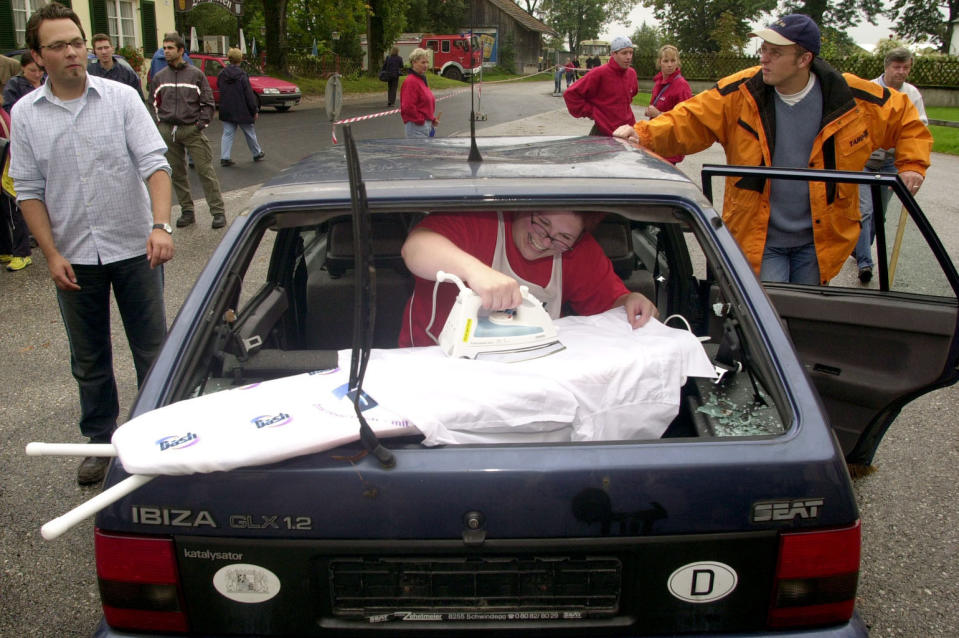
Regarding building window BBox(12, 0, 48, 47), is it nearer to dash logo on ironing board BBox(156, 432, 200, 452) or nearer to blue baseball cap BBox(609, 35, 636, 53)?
blue baseball cap BBox(609, 35, 636, 53)

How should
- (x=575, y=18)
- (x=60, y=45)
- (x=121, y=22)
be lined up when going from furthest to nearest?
(x=575, y=18) < (x=121, y=22) < (x=60, y=45)

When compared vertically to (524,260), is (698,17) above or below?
above

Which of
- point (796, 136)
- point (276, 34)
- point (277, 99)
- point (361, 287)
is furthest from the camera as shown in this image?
point (276, 34)

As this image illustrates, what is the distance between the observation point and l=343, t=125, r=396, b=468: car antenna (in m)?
1.39

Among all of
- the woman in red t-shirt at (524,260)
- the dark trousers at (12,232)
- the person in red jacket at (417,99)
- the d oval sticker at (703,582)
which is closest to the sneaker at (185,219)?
the dark trousers at (12,232)

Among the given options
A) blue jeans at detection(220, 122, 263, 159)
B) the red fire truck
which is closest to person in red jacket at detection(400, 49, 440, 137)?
blue jeans at detection(220, 122, 263, 159)

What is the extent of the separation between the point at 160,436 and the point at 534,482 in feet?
2.35

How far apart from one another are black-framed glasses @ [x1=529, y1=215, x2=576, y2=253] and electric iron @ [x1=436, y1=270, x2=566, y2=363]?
47 centimetres

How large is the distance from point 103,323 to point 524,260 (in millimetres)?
2002

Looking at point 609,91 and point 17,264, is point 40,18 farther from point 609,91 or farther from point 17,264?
point 609,91

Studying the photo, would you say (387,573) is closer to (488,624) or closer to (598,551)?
(488,624)

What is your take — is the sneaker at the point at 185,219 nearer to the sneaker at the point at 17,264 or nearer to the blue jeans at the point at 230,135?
the sneaker at the point at 17,264

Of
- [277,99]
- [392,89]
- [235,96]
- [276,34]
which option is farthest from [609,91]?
[276,34]

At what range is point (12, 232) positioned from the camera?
6.63 m
